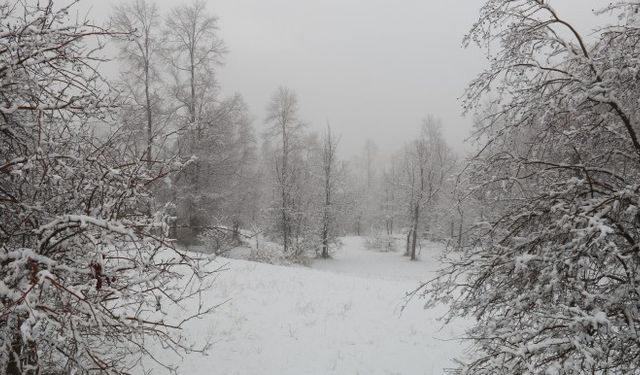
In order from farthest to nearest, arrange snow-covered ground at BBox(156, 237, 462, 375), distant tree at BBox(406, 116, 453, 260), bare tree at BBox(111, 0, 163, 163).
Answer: distant tree at BBox(406, 116, 453, 260) < bare tree at BBox(111, 0, 163, 163) < snow-covered ground at BBox(156, 237, 462, 375)

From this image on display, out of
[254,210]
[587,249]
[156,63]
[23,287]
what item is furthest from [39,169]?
[254,210]

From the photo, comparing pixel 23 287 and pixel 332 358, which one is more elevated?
pixel 23 287

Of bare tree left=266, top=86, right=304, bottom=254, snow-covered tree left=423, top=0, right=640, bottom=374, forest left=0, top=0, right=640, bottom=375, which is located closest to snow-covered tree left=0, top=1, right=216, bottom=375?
forest left=0, top=0, right=640, bottom=375

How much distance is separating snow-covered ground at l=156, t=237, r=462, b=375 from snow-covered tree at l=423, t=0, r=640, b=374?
1.45m

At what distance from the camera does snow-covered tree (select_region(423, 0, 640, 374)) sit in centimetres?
290

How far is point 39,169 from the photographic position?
3443 mm

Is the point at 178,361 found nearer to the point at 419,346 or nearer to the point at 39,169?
the point at 39,169

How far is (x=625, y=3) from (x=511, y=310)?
2.76 metres

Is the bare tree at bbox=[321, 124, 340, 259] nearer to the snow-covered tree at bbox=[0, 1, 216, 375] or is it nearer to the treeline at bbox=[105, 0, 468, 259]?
the treeline at bbox=[105, 0, 468, 259]

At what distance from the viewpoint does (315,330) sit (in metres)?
7.90

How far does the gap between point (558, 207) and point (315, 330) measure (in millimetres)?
5779

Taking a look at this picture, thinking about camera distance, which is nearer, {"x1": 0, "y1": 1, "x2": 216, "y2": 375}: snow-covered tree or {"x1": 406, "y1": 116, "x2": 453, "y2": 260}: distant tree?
{"x1": 0, "y1": 1, "x2": 216, "y2": 375}: snow-covered tree

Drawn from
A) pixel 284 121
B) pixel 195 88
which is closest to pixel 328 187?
pixel 284 121

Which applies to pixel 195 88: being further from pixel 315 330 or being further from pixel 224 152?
pixel 315 330
